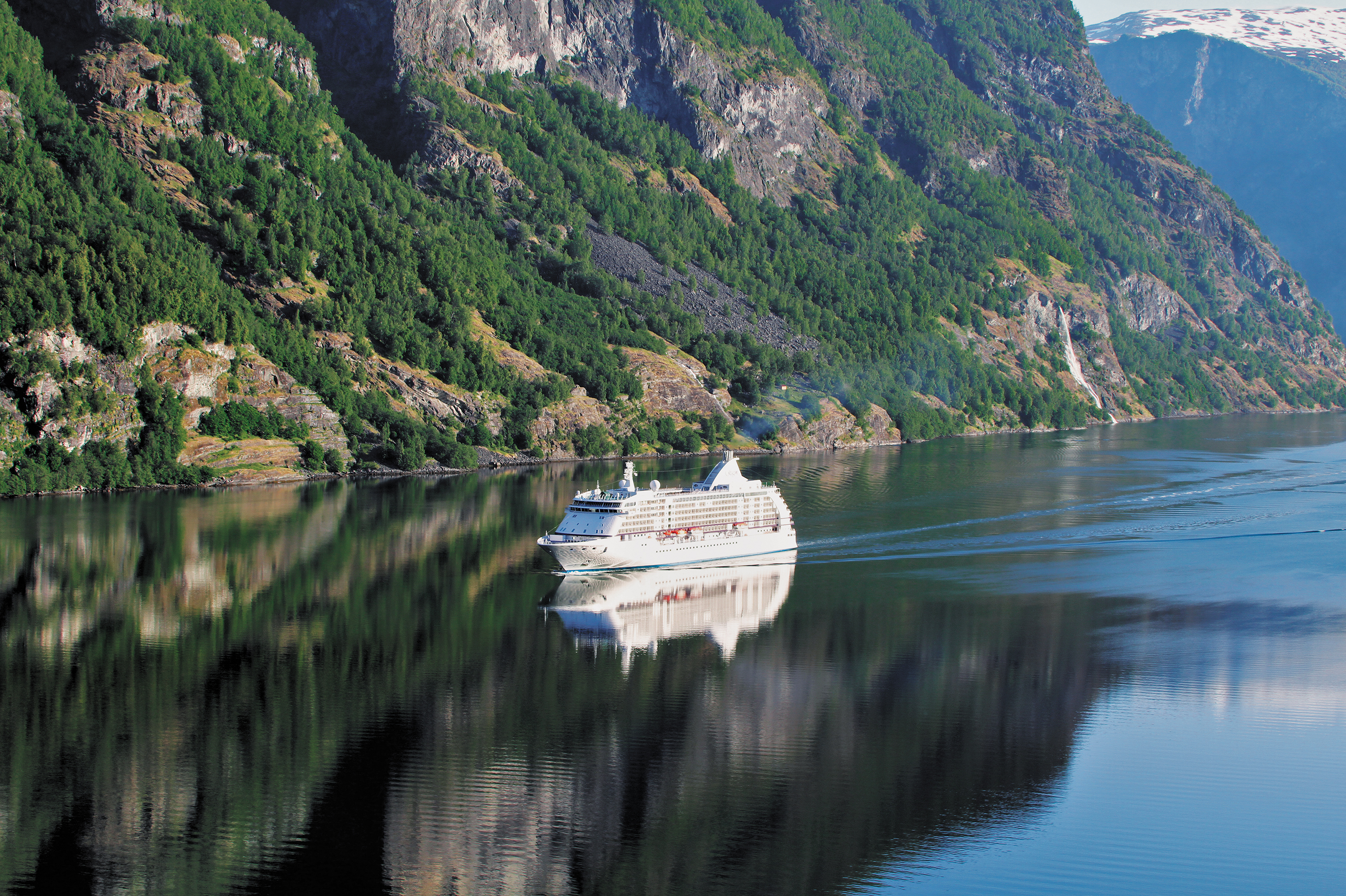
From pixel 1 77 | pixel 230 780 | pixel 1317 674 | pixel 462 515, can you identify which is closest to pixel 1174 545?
pixel 1317 674

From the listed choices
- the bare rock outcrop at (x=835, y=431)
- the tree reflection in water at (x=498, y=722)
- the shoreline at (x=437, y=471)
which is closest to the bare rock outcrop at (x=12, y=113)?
the shoreline at (x=437, y=471)

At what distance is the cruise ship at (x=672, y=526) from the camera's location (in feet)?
252

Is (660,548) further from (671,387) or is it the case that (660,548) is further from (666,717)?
(671,387)

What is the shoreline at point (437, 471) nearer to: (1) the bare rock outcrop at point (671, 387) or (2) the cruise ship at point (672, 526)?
(1) the bare rock outcrop at point (671, 387)

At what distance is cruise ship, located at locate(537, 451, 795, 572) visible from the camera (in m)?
76.9

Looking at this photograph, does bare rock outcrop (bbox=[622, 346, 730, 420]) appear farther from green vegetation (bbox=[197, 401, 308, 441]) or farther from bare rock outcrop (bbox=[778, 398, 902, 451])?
green vegetation (bbox=[197, 401, 308, 441])

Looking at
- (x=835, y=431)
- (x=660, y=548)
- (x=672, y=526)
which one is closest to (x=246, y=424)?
(x=672, y=526)

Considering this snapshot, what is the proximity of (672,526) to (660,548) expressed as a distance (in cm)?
195

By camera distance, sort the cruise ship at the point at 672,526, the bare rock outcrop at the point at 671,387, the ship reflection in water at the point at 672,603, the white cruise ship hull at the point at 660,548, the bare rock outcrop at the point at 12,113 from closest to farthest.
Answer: the ship reflection in water at the point at 672,603
the white cruise ship hull at the point at 660,548
the cruise ship at the point at 672,526
the bare rock outcrop at the point at 12,113
the bare rock outcrop at the point at 671,387

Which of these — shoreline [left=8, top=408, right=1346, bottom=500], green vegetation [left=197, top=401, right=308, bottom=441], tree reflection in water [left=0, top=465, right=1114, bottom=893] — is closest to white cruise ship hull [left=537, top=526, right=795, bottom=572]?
tree reflection in water [left=0, top=465, right=1114, bottom=893]

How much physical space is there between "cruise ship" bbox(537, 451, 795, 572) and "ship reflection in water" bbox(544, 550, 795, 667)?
31.6 inches

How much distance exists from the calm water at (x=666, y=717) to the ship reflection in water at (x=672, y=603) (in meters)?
0.35

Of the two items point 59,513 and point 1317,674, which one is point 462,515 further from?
point 1317,674

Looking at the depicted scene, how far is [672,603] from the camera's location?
229 feet
